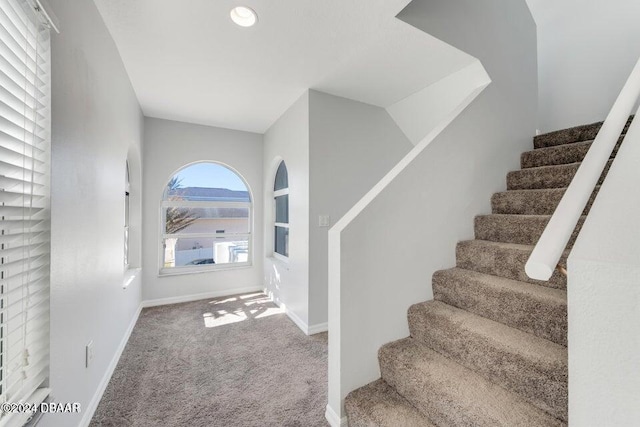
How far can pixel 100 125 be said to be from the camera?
1.72 m

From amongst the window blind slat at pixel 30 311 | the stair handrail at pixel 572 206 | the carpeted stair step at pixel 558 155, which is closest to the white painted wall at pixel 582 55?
the carpeted stair step at pixel 558 155

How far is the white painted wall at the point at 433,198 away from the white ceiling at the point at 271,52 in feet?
0.86

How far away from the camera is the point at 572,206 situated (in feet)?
2.44

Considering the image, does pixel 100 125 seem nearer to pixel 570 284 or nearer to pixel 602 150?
pixel 570 284

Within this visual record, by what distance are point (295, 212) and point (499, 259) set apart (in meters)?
1.99

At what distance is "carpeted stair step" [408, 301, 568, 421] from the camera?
3.18 feet

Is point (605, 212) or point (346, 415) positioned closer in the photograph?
point (605, 212)

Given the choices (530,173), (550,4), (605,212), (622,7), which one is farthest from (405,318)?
(550,4)

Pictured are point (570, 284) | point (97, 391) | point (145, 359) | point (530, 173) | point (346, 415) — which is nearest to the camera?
point (570, 284)

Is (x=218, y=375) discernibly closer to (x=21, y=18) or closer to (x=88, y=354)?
(x=88, y=354)

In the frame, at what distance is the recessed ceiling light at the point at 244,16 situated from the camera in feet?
5.48

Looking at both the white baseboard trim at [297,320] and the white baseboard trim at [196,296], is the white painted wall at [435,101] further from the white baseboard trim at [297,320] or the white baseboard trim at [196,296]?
the white baseboard trim at [196,296]

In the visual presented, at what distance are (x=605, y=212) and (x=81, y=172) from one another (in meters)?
2.22

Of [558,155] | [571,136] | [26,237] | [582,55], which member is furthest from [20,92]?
[582,55]
